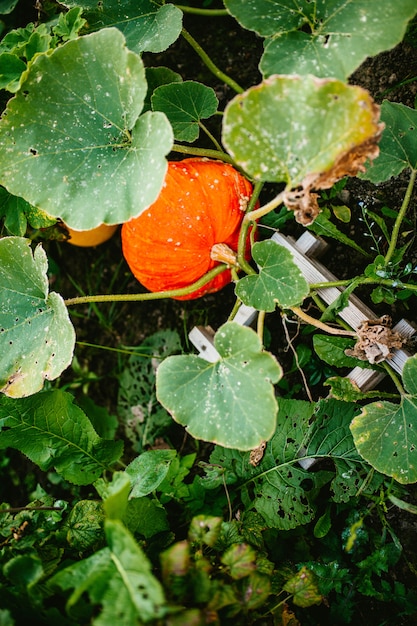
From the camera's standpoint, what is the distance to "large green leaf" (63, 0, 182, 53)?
134cm

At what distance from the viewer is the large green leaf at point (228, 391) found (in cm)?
116

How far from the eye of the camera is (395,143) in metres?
1.29

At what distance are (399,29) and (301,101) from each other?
9.8 inches

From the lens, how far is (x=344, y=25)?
3.62 ft

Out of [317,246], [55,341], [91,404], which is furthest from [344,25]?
[91,404]

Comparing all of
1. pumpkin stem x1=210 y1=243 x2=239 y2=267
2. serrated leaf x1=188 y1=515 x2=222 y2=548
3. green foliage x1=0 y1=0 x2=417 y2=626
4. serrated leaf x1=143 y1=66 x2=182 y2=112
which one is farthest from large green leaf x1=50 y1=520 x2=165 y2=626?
serrated leaf x1=143 y1=66 x2=182 y2=112

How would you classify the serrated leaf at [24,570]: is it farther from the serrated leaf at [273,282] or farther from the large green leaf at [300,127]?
the large green leaf at [300,127]

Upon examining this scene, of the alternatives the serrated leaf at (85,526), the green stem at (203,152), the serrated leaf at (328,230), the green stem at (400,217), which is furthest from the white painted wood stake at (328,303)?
the serrated leaf at (85,526)

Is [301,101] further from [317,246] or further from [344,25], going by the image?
[317,246]

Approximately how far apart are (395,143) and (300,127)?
39cm

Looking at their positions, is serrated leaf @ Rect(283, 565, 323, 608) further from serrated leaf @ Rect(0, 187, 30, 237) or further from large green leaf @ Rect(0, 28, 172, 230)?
serrated leaf @ Rect(0, 187, 30, 237)

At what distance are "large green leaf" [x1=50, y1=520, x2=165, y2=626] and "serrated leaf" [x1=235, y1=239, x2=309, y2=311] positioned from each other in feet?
1.85

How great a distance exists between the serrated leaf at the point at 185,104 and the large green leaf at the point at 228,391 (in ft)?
1.81

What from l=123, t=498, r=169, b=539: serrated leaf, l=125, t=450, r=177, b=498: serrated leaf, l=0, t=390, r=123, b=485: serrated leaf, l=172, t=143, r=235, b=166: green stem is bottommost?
l=0, t=390, r=123, b=485: serrated leaf
